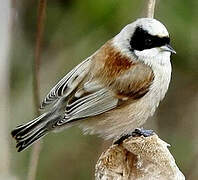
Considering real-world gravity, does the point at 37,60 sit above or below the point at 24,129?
above

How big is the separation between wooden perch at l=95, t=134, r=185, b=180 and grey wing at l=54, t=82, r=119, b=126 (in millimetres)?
291

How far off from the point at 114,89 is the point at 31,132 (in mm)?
520

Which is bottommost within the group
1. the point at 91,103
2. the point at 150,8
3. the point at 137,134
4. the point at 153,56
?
the point at 137,134

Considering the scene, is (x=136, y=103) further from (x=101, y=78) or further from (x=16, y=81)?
(x=16, y=81)

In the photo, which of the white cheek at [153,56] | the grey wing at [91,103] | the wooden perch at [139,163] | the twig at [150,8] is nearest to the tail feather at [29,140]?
the grey wing at [91,103]

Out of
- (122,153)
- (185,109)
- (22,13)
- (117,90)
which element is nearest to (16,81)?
(22,13)

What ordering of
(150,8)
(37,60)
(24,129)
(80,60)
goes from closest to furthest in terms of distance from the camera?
(37,60) < (150,8) < (24,129) < (80,60)

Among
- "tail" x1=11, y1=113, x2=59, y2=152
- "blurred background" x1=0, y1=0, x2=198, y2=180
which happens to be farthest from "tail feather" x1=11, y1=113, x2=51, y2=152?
"blurred background" x1=0, y1=0, x2=198, y2=180

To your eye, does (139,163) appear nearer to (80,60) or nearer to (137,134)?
(137,134)

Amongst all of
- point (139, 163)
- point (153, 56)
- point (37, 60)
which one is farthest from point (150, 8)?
point (139, 163)

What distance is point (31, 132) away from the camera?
12.3 ft

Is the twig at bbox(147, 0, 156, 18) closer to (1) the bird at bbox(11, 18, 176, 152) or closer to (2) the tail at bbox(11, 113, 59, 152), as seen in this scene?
(1) the bird at bbox(11, 18, 176, 152)

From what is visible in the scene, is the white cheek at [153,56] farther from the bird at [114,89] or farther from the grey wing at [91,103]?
the grey wing at [91,103]

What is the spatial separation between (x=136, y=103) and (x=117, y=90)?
14cm
